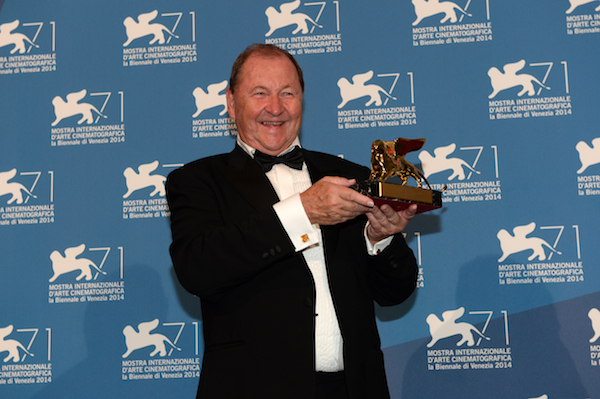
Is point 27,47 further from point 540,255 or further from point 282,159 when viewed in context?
point 540,255

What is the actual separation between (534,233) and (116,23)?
2786mm

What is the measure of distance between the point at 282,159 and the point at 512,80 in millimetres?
1829

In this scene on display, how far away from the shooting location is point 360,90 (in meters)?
3.29

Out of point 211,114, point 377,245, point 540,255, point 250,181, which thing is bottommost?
point 540,255

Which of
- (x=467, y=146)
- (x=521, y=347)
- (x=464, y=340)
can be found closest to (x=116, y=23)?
(x=467, y=146)

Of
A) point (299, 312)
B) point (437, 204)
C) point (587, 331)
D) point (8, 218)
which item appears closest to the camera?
point (299, 312)

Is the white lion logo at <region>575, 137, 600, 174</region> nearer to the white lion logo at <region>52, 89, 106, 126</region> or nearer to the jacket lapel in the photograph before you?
the jacket lapel

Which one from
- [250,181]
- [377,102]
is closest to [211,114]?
[377,102]

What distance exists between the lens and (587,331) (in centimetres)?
298

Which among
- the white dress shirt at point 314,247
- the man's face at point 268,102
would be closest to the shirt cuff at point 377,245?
the white dress shirt at point 314,247

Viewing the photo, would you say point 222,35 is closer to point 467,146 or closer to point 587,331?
point 467,146

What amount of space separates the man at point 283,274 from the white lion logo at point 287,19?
1.65 metres

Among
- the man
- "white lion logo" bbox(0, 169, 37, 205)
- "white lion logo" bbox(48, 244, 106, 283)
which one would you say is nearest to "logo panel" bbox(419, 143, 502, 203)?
the man

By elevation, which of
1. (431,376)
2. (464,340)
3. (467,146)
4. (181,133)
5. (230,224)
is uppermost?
(181,133)
